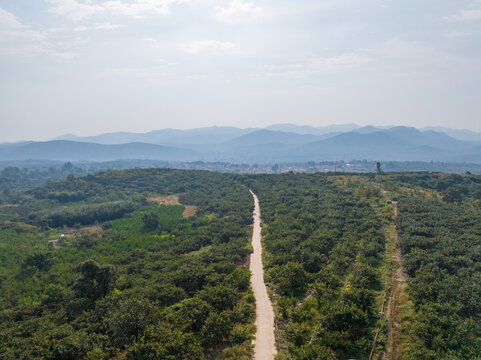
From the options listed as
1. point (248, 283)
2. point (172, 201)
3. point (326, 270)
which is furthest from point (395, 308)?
point (172, 201)

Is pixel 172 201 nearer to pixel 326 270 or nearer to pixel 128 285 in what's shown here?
pixel 128 285

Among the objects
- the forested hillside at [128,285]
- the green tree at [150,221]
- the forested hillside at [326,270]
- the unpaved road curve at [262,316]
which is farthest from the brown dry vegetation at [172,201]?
the unpaved road curve at [262,316]

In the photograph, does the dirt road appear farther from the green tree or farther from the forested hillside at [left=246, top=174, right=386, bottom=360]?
the green tree

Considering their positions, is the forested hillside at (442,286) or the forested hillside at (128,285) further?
the forested hillside at (128,285)

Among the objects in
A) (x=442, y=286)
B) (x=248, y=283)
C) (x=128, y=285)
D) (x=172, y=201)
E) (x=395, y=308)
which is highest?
(x=442, y=286)

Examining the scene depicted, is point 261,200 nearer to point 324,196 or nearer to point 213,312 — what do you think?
point 324,196

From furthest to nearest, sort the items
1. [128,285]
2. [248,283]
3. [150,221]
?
[150,221]
[128,285]
[248,283]

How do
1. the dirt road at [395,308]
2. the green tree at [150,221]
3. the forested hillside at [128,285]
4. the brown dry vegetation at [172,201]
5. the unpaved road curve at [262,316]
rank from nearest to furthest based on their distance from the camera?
the dirt road at [395,308]
the unpaved road curve at [262,316]
the forested hillside at [128,285]
the green tree at [150,221]
the brown dry vegetation at [172,201]

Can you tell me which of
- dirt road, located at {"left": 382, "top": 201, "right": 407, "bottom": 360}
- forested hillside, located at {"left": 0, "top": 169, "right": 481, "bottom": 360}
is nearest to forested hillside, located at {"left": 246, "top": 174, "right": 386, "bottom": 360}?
forested hillside, located at {"left": 0, "top": 169, "right": 481, "bottom": 360}

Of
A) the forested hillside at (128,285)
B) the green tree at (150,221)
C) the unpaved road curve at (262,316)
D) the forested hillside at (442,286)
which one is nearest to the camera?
the forested hillside at (442,286)

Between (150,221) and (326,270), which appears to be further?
(150,221)

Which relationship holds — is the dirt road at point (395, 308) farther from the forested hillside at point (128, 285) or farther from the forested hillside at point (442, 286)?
the forested hillside at point (128, 285)
